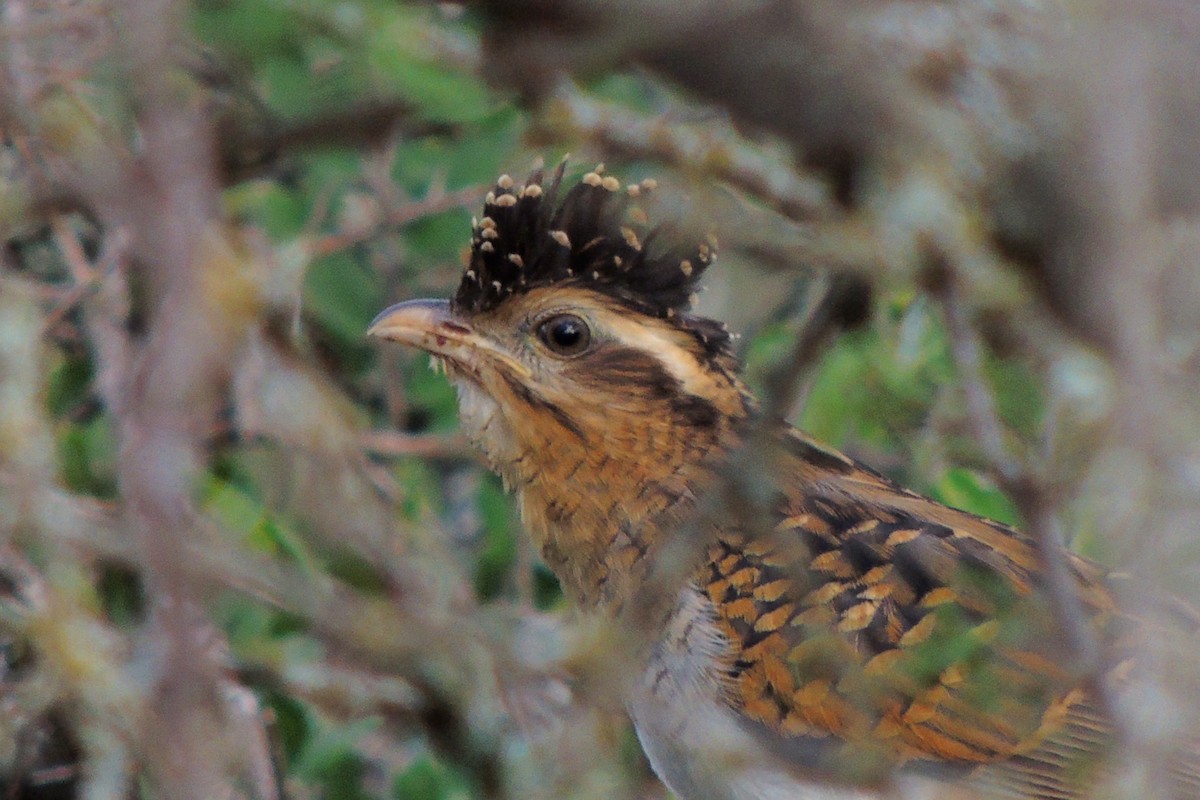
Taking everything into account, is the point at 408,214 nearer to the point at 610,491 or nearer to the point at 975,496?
the point at 610,491

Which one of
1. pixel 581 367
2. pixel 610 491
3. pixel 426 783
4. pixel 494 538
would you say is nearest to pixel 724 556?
pixel 610 491

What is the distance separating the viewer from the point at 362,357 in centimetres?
746

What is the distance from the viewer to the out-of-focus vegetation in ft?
10.3

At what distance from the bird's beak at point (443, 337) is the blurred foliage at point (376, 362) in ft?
1.19

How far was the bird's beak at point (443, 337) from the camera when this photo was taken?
5.48 meters

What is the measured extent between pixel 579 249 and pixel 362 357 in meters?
2.25

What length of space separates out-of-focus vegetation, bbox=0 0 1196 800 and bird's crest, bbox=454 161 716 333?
148 mm

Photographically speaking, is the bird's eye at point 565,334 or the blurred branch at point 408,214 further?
the blurred branch at point 408,214

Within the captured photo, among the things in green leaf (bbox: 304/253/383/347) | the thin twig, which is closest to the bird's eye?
green leaf (bbox: 304/253/383/347)

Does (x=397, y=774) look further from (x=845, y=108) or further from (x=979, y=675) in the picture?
(x=845, y=108)

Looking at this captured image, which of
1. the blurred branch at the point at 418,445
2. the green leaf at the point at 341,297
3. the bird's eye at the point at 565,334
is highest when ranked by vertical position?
the bird's eye at the point at 565,334

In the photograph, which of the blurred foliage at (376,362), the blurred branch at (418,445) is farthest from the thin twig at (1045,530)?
the blurred branch at (418,445)

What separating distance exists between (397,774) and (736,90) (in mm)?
4073

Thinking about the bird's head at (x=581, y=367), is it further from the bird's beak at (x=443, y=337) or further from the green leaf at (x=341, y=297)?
A: the green leaf at (x=341, y=297)
